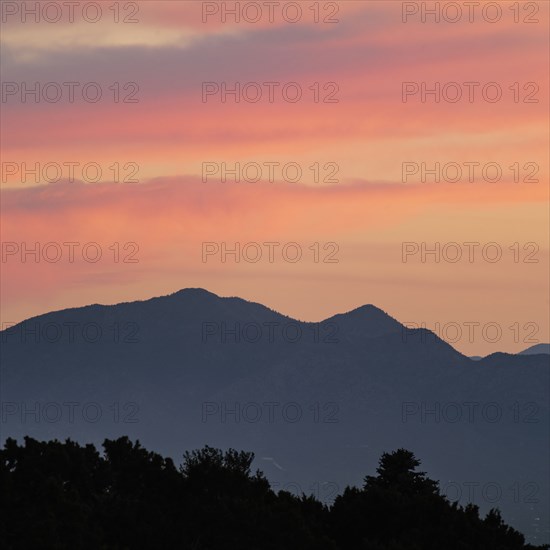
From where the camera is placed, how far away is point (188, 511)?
90.3m

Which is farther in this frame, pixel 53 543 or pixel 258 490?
pixel 258 490

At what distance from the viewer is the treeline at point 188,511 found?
3056 inches

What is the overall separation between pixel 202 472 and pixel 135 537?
10.3 metres

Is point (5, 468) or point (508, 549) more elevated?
point (5, 468)

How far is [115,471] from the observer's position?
310 feet

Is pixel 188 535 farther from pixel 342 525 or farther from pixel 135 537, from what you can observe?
pixel 342 525

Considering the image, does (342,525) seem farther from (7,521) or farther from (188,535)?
(7,521)

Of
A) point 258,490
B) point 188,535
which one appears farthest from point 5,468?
point 258,490

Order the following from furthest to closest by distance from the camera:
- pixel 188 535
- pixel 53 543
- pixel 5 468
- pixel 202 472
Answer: pixel 202 472 → pixel 188 535 → pixel 5 468 → pixel 53 543

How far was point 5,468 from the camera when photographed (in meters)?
81.2

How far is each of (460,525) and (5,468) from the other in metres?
34.0

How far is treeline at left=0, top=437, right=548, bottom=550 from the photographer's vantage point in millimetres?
77625

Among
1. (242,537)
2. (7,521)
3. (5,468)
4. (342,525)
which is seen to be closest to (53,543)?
(7,521)

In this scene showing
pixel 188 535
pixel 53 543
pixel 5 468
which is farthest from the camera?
pixel 188 535
